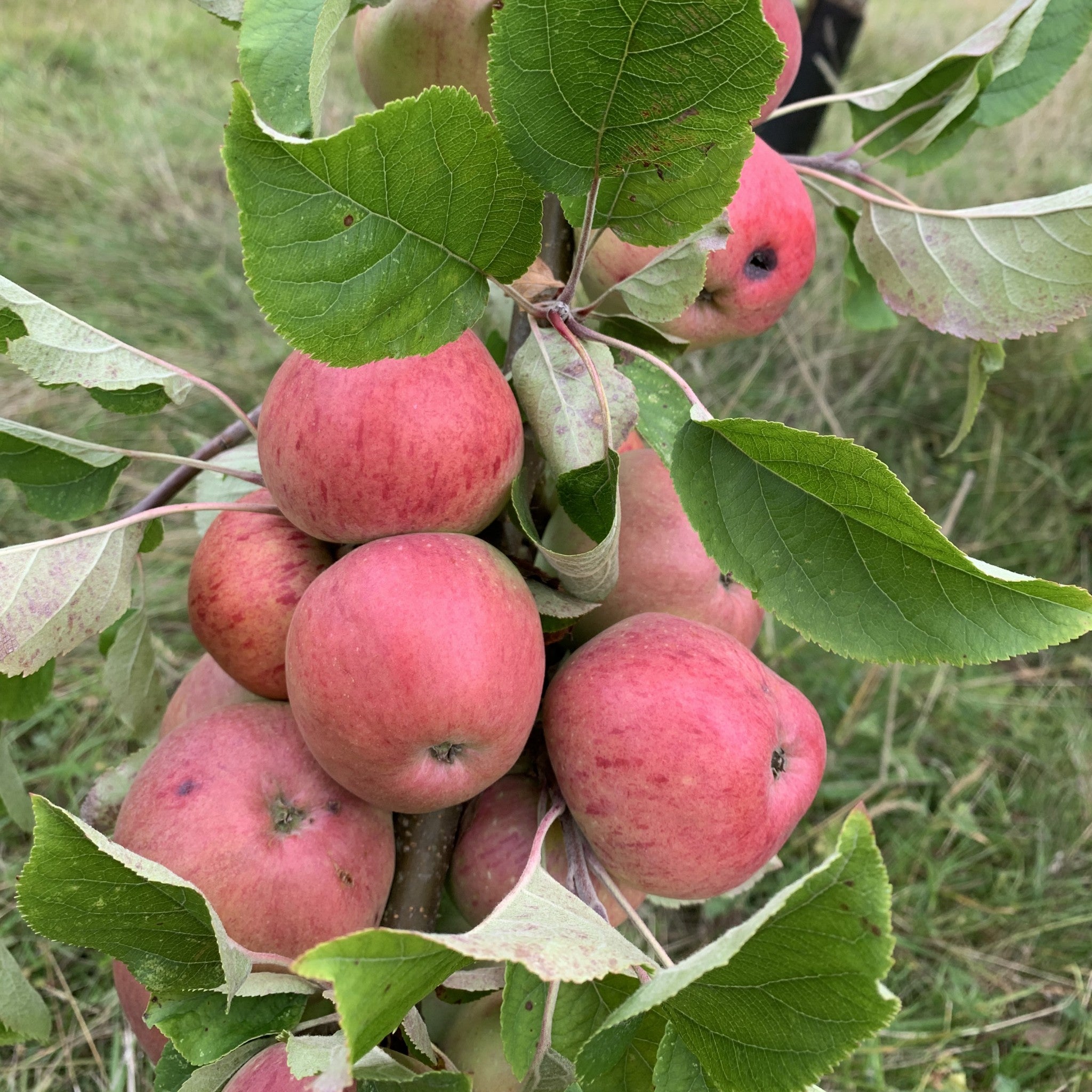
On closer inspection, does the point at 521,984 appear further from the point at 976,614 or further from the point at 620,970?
the point at 976,614

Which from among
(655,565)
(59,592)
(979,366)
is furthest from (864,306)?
(59,592)

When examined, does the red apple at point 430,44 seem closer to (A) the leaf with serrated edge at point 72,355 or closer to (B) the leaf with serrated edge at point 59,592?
(A) the leaf with serrated edge at point 72,355

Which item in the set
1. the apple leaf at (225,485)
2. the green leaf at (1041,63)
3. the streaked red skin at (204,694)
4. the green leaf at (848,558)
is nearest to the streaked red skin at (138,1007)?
the streaked red skin at (204,694)

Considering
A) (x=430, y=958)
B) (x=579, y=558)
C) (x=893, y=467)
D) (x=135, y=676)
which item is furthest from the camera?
(x=893, y=467)

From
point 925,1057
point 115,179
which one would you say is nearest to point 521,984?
point 925,1057

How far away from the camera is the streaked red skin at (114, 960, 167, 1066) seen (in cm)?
81

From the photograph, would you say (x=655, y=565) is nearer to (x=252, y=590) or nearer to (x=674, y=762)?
(x=674, y=762)

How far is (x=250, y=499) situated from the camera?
0.93m

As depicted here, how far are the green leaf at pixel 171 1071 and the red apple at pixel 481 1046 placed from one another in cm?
22

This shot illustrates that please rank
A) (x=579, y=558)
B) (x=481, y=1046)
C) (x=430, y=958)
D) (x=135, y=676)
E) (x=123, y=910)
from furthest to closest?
1. (x=135, y=676)
2. (x=481, y=1046)
3. (x=579, y=558)
4. (x=123, y=910)
5. (x=430, y=958)

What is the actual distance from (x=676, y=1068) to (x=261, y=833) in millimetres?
353

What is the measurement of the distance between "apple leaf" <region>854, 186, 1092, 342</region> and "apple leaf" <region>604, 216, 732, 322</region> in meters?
0.33

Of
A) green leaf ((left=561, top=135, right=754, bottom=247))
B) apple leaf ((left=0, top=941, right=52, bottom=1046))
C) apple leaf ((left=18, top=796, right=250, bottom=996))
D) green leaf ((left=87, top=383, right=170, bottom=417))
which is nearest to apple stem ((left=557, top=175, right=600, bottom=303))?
green leaf ((left=561, top=135, right=754, bottom=247))

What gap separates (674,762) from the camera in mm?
742
